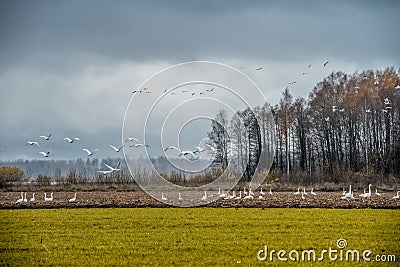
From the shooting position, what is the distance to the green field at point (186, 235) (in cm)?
943

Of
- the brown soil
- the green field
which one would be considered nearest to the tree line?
the brown soil

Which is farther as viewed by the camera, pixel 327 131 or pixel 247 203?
pixel 327 131

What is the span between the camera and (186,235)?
11891mm

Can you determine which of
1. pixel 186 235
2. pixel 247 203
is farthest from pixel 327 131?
pixel 186 235

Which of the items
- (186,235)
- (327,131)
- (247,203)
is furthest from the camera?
(327,131)

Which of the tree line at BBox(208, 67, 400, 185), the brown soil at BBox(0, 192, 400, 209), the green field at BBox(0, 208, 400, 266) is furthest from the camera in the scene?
the tree line at BBox(208, 67, 400, 185)

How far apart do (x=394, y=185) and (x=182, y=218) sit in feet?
40.8

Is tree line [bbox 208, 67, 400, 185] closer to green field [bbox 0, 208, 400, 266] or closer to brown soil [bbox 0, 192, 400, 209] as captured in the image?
brown soil [bbox 0, 192, 400, 209]

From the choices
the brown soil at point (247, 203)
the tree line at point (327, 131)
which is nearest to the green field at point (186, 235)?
the brown soil at point (247, 203)

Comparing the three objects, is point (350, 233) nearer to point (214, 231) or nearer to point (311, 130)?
point (214, 231)

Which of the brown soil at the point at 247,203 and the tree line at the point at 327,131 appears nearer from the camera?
the brown soil at the point at 247,203

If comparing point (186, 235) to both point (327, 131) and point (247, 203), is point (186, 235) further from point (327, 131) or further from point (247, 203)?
point (327, 131)

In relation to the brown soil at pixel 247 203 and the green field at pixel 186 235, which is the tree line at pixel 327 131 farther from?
the green field at pixel 186 235

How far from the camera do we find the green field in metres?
9.43
